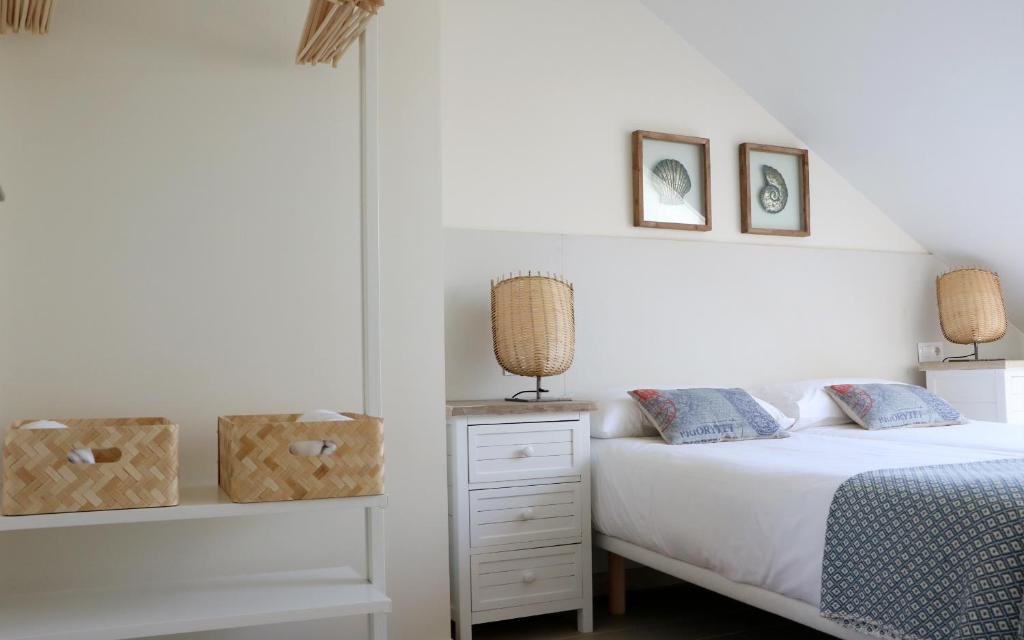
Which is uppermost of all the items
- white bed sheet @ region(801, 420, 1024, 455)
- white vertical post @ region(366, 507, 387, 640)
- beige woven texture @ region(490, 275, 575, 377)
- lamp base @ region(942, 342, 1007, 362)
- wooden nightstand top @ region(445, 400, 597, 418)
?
beige woven texture @ region(490, 275, 575, 377)

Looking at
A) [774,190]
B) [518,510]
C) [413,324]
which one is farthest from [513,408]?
[774,190]

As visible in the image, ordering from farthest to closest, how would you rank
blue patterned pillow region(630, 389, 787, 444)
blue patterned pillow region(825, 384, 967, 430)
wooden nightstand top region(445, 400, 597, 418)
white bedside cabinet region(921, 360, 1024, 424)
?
white bedside cabinet region(921, 360, 1024, 424) < blue patterned pillow region(825, 384, 967, 430) < blue patterned pillow region(630, 389, 787, 444) < wooden nightstand top region(445, 400, 597, 418)

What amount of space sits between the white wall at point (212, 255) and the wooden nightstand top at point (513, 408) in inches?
6.3

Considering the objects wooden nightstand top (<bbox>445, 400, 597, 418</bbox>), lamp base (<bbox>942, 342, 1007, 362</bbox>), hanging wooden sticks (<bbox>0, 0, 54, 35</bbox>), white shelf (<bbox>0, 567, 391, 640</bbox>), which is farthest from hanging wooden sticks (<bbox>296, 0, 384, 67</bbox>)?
lamp base (<bbox>942, 342, 1007, 362</bbox>)

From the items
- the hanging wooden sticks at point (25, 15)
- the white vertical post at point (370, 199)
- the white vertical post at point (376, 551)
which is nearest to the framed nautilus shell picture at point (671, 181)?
the white vertical post at point (370, 199)

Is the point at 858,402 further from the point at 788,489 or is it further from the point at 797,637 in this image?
the point at 788,489

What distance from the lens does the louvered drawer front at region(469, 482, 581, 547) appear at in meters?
2.97

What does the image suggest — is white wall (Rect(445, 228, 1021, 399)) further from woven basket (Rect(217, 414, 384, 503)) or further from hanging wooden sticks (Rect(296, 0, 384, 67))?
woven basket (Rect(217, 414, 384, 503))

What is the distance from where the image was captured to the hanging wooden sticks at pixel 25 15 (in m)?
2.20

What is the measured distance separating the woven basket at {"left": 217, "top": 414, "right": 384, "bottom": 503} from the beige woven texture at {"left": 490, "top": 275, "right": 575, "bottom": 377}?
1.12 metres

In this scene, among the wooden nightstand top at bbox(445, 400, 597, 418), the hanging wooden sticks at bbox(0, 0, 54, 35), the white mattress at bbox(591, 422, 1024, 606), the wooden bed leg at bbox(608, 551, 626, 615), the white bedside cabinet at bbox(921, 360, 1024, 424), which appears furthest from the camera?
the white bedside cabinet at bbox(921, 360, 1024, 424)

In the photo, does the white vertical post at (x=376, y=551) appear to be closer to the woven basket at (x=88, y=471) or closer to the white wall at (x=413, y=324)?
the white wall at (x=413, y=324)

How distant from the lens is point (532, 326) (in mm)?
3234

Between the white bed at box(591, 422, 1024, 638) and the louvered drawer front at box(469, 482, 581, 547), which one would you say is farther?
the louvered drawer front at box(469, 482, 581, 547)
